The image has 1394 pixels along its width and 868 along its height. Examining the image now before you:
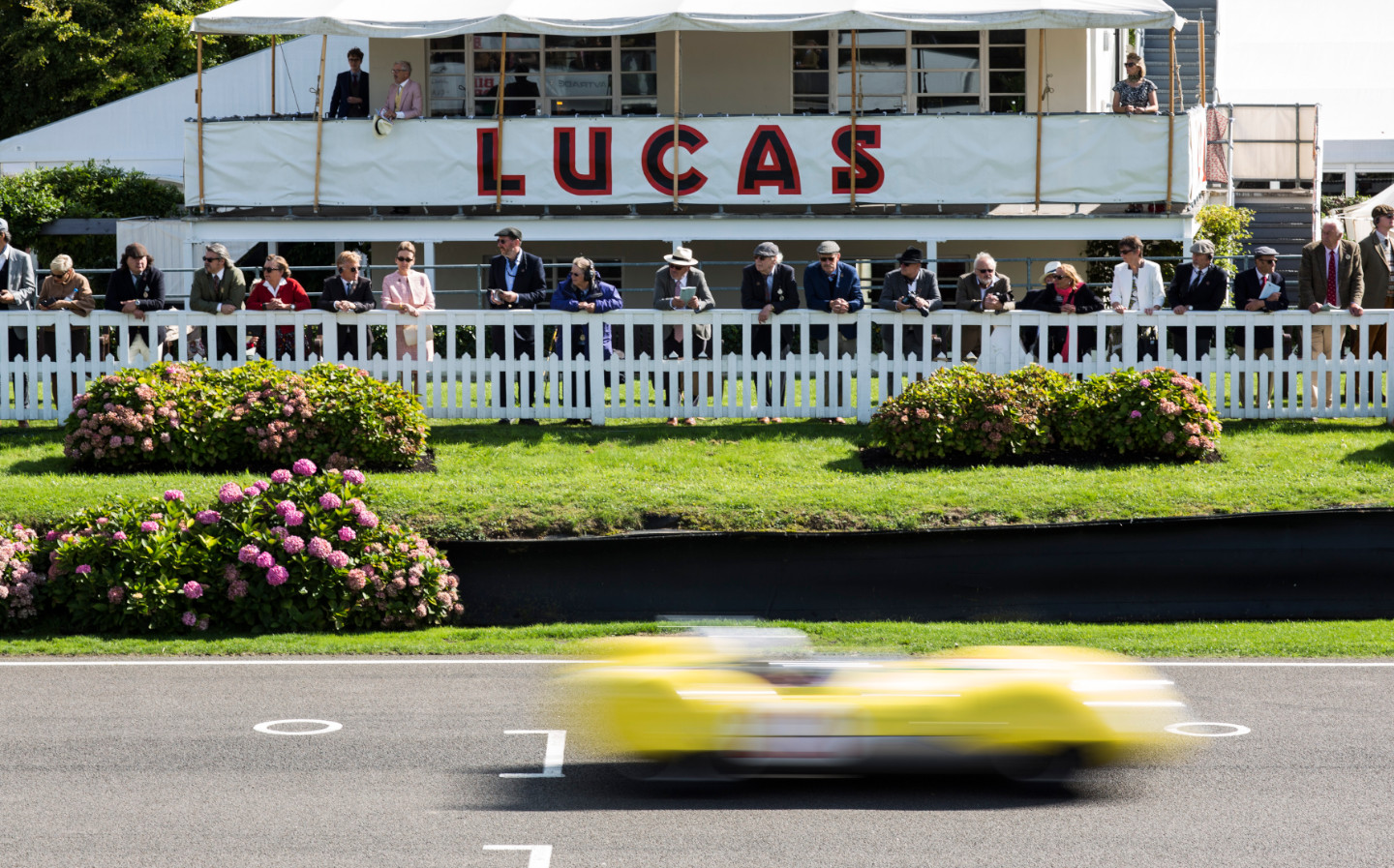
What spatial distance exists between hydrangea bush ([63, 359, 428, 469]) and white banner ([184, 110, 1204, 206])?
903 centimetres

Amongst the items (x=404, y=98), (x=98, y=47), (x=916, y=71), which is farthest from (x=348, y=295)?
(x=98, y=47)

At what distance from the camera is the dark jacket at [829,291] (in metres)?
16.4

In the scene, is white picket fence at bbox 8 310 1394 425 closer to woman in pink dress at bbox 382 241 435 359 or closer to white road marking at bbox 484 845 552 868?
woman in pink dress at bbox 382 241 435 359

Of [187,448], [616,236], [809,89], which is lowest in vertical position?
[187,448]

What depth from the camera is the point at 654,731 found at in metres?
7.29

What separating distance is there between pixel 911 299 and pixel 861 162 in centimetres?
707

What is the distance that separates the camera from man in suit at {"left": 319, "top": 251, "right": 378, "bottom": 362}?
16391 mm

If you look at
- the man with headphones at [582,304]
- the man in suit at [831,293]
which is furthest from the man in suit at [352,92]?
the man in suit at [831,293]

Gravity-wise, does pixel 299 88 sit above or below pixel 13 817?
above

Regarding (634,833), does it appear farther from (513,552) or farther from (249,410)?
(249,410)

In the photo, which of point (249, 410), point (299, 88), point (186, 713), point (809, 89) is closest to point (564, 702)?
point (186, 713)

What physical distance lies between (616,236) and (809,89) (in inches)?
196

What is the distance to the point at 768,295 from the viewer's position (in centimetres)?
1647

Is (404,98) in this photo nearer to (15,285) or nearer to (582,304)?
(15,285)
